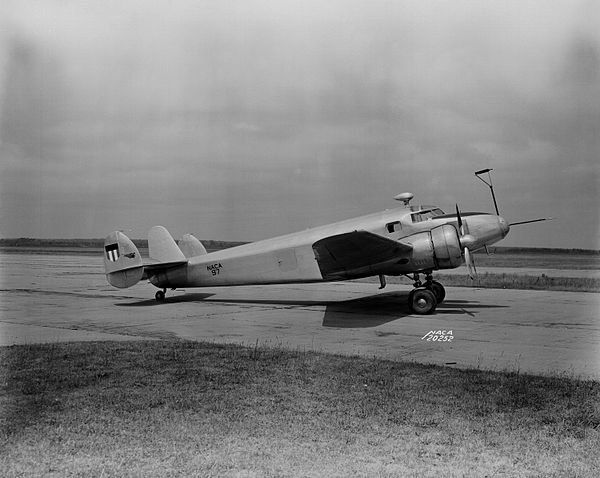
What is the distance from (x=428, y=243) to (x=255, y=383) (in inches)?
323

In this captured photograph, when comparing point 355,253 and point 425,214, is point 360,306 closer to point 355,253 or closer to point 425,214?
point 355,253

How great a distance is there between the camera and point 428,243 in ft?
45.6

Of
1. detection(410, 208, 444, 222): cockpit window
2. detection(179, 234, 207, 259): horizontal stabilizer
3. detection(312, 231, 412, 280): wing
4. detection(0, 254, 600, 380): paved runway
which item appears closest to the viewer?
detection(0, 254, 600, 380): paved runway

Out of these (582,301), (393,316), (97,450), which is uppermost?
(97,450)

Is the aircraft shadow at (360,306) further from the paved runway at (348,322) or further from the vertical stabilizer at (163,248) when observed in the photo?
the vertical stabilizer at (163,248)

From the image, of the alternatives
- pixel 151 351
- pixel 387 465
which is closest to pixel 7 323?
pixel 151 351

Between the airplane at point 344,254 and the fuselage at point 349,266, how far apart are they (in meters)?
0.02

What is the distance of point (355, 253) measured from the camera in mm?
13719

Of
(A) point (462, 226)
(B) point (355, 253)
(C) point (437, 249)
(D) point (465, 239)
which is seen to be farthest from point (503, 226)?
(B) point (355, 253)

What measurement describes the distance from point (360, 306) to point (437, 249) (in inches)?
134

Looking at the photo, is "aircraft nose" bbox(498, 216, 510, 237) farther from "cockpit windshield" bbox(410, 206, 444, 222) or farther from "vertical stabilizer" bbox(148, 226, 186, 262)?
"vertical stabilizer" bbox(148, 226, 186, 262)

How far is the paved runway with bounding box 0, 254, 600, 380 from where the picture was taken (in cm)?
932

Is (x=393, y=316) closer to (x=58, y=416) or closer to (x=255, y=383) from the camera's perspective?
(x=255, y=383)

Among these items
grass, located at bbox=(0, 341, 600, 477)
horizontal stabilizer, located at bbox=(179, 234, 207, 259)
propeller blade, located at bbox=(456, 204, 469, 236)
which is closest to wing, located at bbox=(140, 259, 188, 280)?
horizontal stabilizer, located at bbox=(179, 234, 207, 259)
